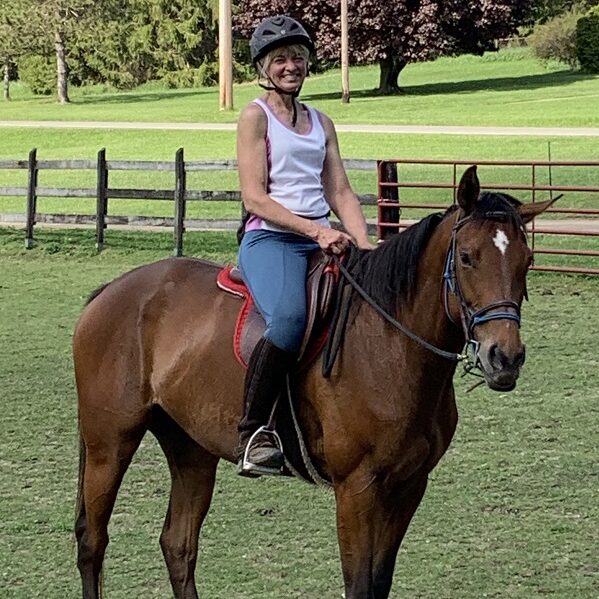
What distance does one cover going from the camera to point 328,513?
656 cm

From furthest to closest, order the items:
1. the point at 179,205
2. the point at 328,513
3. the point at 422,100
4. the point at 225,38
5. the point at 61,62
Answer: the point at 61,62, the point at 422,100, the point at 225,38, the point at 179,205, the point at 328,513

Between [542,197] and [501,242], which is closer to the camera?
[501,242]

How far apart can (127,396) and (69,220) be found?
43.3ft

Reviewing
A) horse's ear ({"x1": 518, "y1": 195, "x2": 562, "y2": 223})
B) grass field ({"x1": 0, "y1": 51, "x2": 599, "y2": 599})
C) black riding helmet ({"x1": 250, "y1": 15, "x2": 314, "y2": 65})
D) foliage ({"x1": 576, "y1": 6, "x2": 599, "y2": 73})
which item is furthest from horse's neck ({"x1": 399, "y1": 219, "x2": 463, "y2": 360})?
foliage ({"x1": 576, "y1": 6, "x2": 599, "y2": 73})

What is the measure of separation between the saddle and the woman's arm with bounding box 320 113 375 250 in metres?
0.22

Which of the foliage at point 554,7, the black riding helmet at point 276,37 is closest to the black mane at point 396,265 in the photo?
the black riding helmet at point 276,37

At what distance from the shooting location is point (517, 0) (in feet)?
157

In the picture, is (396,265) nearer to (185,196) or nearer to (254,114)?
(254,114)

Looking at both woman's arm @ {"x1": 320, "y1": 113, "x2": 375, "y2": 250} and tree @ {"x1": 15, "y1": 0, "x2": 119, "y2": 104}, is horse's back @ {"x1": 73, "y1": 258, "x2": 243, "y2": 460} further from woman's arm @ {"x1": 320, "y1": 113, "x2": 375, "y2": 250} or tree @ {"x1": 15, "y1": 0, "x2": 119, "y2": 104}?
tree @ {"x1": 15, "y1": 0, "x2": 119, "y2": 104}

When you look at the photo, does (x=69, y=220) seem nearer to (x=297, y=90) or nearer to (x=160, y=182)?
(x=160, y=182)

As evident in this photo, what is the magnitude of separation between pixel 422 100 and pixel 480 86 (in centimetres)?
704

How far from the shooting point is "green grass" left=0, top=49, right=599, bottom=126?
3741cm

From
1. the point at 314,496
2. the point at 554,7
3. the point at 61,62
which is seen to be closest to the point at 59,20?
the point at 61,62

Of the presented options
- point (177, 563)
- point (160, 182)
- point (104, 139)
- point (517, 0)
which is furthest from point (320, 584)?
point (517, 0)
